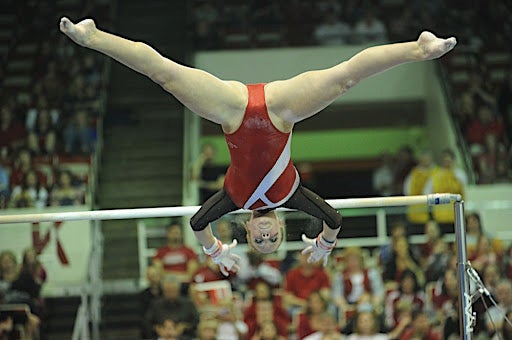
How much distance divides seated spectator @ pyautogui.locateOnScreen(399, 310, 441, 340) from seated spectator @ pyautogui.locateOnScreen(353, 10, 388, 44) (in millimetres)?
5531

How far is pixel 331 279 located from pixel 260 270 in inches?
27.1

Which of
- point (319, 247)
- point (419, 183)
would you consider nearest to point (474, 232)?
point (419, 183)

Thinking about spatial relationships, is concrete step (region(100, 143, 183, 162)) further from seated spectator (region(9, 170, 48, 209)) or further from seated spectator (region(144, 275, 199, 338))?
seated spectator (region(144, 275, 199, 338))

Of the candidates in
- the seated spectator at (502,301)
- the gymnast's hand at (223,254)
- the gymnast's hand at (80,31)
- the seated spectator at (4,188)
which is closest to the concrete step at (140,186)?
the seated spectator at (4,188)

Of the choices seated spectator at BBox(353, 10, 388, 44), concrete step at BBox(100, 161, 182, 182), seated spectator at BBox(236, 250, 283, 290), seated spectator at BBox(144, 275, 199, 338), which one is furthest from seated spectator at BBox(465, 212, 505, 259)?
concrete step at BBox(100, 161, 182, 182)

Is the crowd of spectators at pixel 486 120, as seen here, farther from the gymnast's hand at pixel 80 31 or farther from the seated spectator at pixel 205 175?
the gymnast's hand at pixel 80 31

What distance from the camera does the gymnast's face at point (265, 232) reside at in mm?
5090

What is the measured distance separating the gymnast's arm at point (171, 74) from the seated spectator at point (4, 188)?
529 cm

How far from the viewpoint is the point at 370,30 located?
12.8m

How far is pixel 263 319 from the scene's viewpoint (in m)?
7.78

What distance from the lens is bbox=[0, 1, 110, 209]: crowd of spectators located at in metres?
9.95

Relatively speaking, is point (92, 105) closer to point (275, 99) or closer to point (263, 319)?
point (263, 319)

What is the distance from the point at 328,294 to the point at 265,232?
326cm

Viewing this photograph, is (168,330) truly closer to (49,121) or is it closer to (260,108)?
(260,108)
